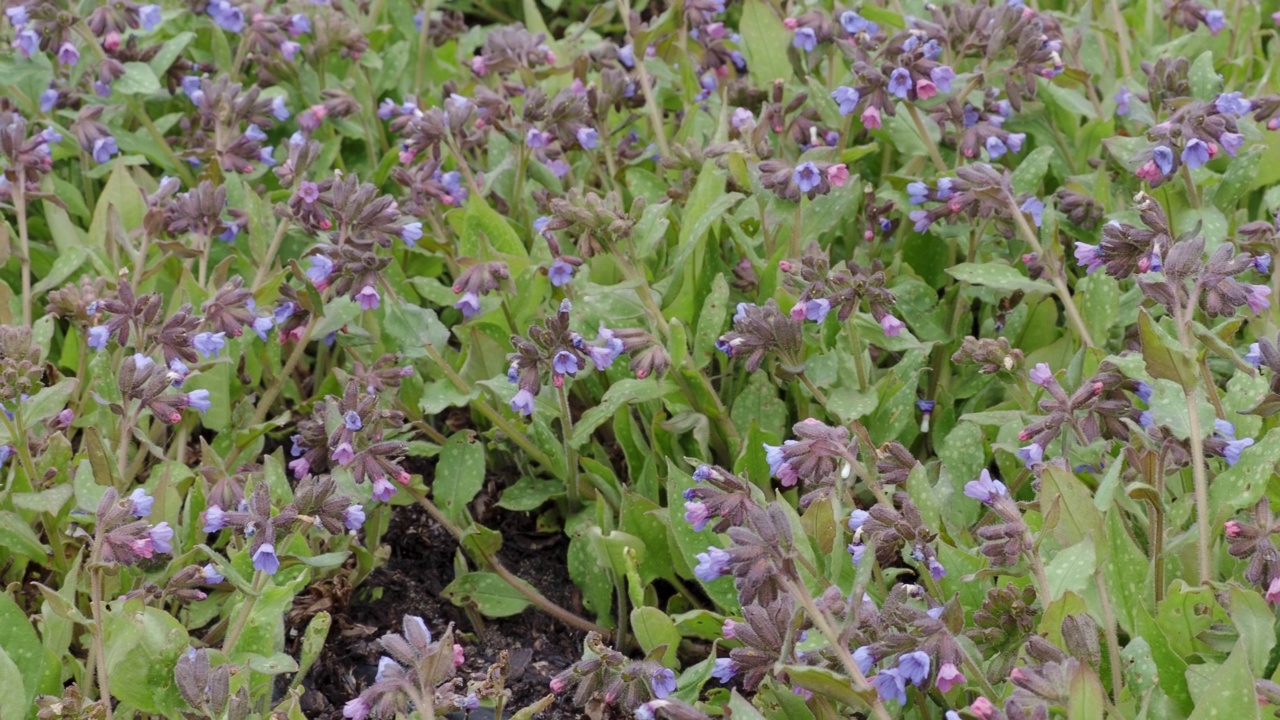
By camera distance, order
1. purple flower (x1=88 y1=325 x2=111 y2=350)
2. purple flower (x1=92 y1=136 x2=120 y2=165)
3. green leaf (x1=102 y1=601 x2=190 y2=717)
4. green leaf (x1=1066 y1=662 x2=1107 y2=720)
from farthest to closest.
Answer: purple flower (x1=92 y1=136 x2=120 y2=165)
purple flower (x1=88 y1=325 x2=111 y2=350)
green leaf (x1=102 y1=601 x2=190 y2=717)
green leaf (x1=1066 y1=662 x2=1107 y2=720)

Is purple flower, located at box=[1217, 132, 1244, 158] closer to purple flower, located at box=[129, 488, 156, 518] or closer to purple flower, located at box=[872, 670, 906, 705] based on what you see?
purple flower, located at box=[872, 670, 906, 705]

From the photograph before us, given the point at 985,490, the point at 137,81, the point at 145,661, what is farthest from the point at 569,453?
the point at 137,81

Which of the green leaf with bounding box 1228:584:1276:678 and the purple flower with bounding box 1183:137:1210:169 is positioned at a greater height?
the purple flower with bounding box 1183:137:1210:169

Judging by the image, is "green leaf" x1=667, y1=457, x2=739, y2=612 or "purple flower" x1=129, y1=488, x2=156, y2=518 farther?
"green leaf" x1=667, y1=457, x2=739, y2=612

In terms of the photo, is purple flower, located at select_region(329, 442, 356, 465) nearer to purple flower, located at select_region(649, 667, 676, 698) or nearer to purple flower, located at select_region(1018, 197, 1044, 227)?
purple flower, located at select_region(649, 667, 676, 698)

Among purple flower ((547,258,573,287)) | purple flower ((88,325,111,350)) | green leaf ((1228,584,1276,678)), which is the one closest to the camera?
green leaf ((1228,584,1276,678))

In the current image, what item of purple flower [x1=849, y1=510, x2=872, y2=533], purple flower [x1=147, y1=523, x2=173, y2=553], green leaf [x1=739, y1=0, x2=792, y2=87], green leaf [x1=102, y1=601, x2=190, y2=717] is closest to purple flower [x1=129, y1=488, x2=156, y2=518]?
purple flower [x1=147, y1=523, x2=173, y2=553]

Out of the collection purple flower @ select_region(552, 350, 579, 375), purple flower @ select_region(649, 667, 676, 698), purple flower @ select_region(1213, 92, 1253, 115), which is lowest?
purple flower @ select_region(649, 667, 676, 698)
